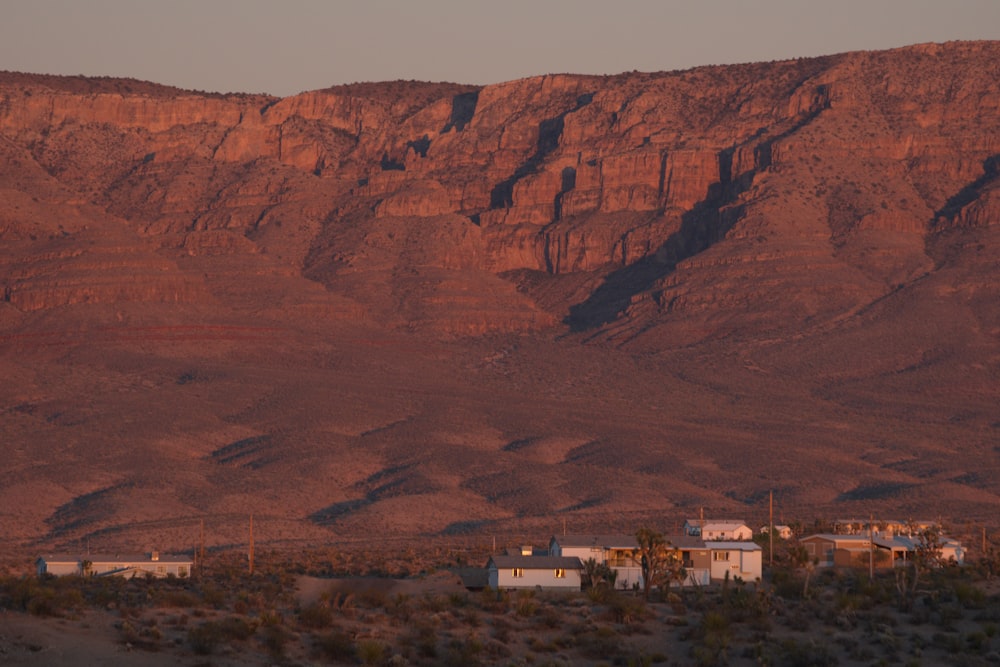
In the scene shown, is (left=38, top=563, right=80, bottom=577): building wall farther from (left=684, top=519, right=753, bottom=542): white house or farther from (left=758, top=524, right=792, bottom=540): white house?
(left=758, top=524, right=792, bottom=540): white house

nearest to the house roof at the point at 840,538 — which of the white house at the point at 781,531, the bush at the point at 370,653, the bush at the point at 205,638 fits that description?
the white house at the point at 781,531

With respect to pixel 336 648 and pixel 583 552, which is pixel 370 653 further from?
pixel 583 552

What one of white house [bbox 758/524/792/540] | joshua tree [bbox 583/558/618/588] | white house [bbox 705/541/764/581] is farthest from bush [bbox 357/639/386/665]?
white house [bbox 758/524/792/540]

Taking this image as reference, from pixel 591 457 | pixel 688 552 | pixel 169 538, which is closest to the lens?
pixel 688 552

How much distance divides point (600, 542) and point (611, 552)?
3.01 m

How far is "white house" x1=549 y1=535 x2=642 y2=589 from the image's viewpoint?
7425 centimetres

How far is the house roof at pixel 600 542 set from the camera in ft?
259

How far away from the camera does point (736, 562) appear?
78.3 meters

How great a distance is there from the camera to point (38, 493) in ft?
484

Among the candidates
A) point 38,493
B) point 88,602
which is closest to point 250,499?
point 38,493

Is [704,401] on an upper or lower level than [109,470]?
upper

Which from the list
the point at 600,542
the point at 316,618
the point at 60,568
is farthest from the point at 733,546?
the point at 60,568

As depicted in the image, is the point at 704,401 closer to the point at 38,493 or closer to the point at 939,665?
the point at 38,493

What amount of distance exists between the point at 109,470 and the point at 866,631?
105 meters
